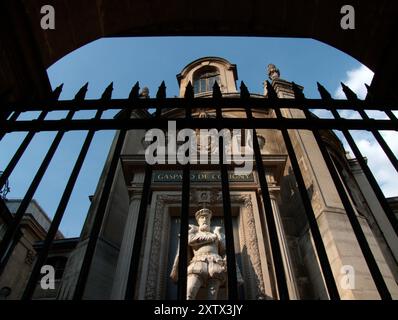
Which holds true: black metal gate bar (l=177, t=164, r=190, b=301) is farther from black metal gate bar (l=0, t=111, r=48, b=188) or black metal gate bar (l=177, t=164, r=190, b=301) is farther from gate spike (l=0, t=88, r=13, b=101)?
gate spike (l=0, t=88, r=13, b=101)

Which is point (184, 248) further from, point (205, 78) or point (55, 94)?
point (205, 78)

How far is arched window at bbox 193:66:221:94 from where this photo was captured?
64.1ft

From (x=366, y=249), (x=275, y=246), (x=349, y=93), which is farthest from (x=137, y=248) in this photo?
(x=349, y=93)

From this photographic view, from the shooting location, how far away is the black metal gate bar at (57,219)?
192 centimetres

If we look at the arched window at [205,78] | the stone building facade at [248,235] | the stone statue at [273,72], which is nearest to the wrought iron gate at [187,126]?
the stone building facade at [248,235]

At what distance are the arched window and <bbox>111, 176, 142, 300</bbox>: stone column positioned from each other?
36.4 ft

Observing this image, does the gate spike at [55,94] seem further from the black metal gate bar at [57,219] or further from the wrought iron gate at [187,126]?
the black metal gate bar at [57,219]

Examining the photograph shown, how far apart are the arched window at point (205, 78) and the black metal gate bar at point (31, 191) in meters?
16.9

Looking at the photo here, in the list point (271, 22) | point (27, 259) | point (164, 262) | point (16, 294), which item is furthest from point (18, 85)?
point (27, 259)

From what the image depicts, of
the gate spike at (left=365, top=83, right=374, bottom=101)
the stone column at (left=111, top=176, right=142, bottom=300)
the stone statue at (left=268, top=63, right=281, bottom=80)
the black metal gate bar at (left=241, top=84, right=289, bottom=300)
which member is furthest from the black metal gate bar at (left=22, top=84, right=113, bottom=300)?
the stone statue at (left=268, top=63, right=281, bottom=80)

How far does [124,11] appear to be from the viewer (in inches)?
135

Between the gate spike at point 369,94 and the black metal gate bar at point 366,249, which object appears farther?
the gate spike at point 369,94

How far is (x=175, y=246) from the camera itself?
8547mm

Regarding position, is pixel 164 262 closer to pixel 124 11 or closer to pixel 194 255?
pixel 194 255
